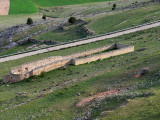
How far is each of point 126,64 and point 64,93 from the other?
8.63m

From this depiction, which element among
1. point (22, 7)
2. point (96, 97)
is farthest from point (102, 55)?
point (22, 7)

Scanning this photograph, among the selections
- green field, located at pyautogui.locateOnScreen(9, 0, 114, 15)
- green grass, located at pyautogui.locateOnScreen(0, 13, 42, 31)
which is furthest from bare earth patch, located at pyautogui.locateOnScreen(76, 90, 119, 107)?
green field, located at pyautogui.locateOnScreen(9, 0, 114, 15)

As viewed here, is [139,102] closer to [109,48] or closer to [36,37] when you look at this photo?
[109,48]

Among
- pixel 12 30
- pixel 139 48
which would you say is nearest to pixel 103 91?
pixel 139 48

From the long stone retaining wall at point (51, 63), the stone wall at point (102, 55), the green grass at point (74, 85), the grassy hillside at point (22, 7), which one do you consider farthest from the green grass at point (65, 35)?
the grassy hillside at point (22, 7)

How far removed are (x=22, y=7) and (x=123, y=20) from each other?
68423mm

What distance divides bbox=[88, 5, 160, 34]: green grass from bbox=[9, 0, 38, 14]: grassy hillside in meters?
54.7

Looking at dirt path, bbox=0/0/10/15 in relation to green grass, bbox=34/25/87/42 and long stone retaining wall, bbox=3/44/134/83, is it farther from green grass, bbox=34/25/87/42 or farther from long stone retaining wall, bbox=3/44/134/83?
long stone retaining wall, bbox=3/44/134/83

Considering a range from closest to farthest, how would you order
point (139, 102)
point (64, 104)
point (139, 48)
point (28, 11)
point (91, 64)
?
point (139, 102)
point (64, 104)
point (91, 64)
point (139, 48)
point (28, 11)

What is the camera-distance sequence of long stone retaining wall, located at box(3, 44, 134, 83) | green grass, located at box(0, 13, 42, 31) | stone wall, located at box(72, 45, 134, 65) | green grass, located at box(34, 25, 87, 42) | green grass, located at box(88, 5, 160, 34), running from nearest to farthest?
long stone retaining wall, located at box(3, 44, 134, 83) < stone wall, located at box(72, 45, 134, 65) < green grass, located at box(88, 5, 160, 34) < green grass, located at box(34, 25, 87, 42) < green grass, located at box(0, 13, 42, 31)

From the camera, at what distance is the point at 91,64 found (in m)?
37.2

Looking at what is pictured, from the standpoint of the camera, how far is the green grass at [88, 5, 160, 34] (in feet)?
193

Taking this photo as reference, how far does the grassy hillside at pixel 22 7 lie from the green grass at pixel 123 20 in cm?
5469

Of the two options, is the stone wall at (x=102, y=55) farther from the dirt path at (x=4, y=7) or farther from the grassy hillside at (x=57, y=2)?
the grassy hillside at (x=57, y=2)
